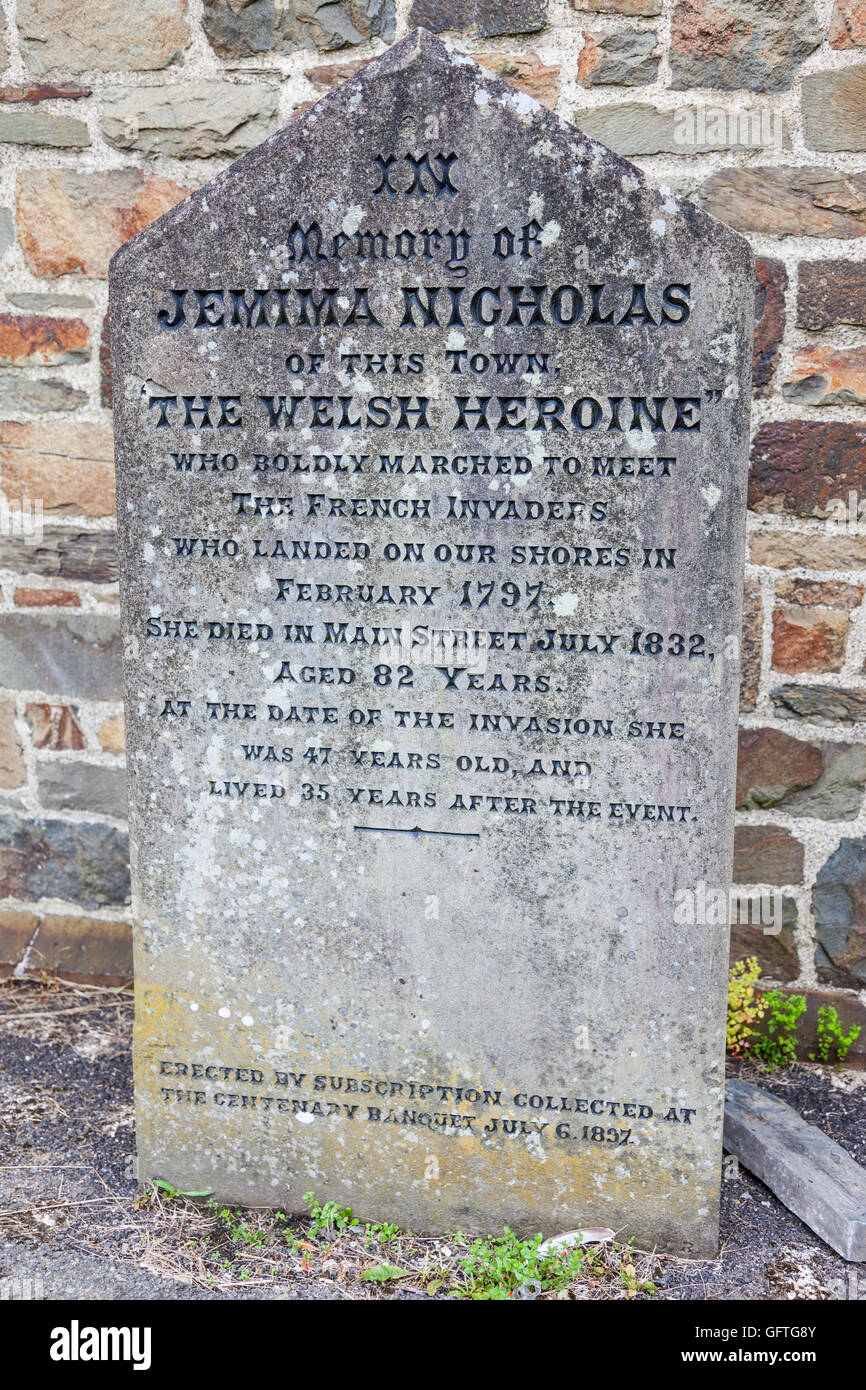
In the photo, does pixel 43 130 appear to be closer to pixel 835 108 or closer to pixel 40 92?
pixel 40 92

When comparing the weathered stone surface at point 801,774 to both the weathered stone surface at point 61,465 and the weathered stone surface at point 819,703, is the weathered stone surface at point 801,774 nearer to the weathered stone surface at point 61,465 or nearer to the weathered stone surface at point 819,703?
the weathered stone surface at point 819,703

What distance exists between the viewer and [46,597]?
3422mm

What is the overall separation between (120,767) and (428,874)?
4.92 feet

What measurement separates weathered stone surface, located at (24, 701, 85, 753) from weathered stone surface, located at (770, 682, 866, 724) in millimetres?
2139

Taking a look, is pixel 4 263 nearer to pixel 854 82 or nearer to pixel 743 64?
pixel 743 64

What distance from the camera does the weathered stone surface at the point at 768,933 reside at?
10.5ft

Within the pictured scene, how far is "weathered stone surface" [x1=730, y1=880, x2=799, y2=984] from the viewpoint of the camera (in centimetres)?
319

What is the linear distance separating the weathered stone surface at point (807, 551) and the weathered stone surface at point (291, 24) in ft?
5.59

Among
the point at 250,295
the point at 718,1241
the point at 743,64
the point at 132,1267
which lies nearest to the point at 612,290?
the point at 250,295

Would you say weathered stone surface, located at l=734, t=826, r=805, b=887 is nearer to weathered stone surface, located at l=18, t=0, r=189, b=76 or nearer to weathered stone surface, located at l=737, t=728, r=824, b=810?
weathered stone surface, located at l=737, t=728, r=824, b=810

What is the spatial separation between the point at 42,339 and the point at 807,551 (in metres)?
2.32

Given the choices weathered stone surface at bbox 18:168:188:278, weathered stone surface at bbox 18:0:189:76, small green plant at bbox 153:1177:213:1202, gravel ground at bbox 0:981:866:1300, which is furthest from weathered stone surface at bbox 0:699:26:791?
weathered stone surface at bbox 18:0:189:76

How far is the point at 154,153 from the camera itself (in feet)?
10.3

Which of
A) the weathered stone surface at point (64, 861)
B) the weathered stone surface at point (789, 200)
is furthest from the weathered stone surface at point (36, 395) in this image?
the weathered stone surface at point (789, 200)
